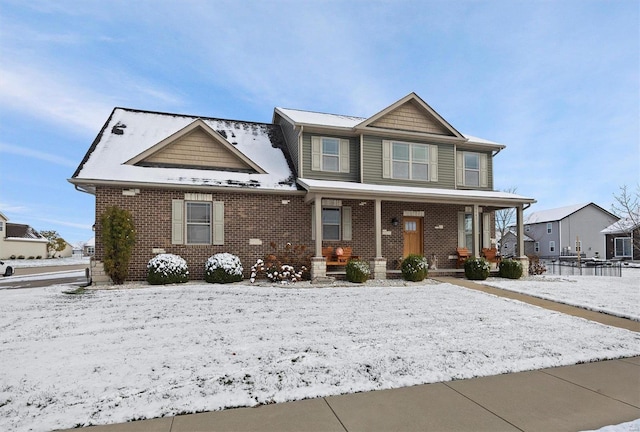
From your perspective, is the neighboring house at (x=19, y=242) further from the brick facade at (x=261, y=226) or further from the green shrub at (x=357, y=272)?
the green shrub at (x=357, y=272)

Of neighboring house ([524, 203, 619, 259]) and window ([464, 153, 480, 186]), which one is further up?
window ([464, 153, 480, 186])

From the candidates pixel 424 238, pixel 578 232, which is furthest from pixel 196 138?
pixel 578 232

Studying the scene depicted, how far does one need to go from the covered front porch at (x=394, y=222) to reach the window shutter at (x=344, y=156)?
3.79 feet

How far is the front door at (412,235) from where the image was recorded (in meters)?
15.5

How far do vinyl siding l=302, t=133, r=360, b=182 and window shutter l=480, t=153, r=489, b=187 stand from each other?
246 inches

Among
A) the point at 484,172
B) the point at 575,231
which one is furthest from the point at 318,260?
the point at 575,231

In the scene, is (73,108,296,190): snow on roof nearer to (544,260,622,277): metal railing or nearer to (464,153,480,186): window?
(464,153,480,186): window

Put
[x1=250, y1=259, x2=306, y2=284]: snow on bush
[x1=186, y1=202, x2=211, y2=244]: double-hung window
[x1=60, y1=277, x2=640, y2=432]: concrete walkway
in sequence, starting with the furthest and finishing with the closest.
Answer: [x1=186, y1=202, x2=211, y2=244]: double-hung window → [x1=250, y1=259, x2=306, y2=284]: snow on bush → [x1=60, y1=277, x2=640, y2=432]: concrete walkway

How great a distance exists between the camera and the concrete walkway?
11.0ft

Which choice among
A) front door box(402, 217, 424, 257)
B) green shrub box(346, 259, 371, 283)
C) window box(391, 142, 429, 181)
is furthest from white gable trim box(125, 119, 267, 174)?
front door box(402, 217, 424, 257)

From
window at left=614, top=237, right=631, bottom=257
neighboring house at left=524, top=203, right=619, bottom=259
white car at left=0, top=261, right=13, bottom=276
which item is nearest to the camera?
white car at left=0, top=261, right=13, bottom=276

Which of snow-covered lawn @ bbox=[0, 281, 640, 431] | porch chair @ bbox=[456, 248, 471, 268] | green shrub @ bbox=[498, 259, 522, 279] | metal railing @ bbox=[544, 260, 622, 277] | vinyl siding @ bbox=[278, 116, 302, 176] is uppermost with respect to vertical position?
vinyl siding @ bbox=[278, 116, 302, 176]

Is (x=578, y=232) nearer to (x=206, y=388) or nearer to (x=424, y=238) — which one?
(x=424, y=238)

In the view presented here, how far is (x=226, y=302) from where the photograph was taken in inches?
336
